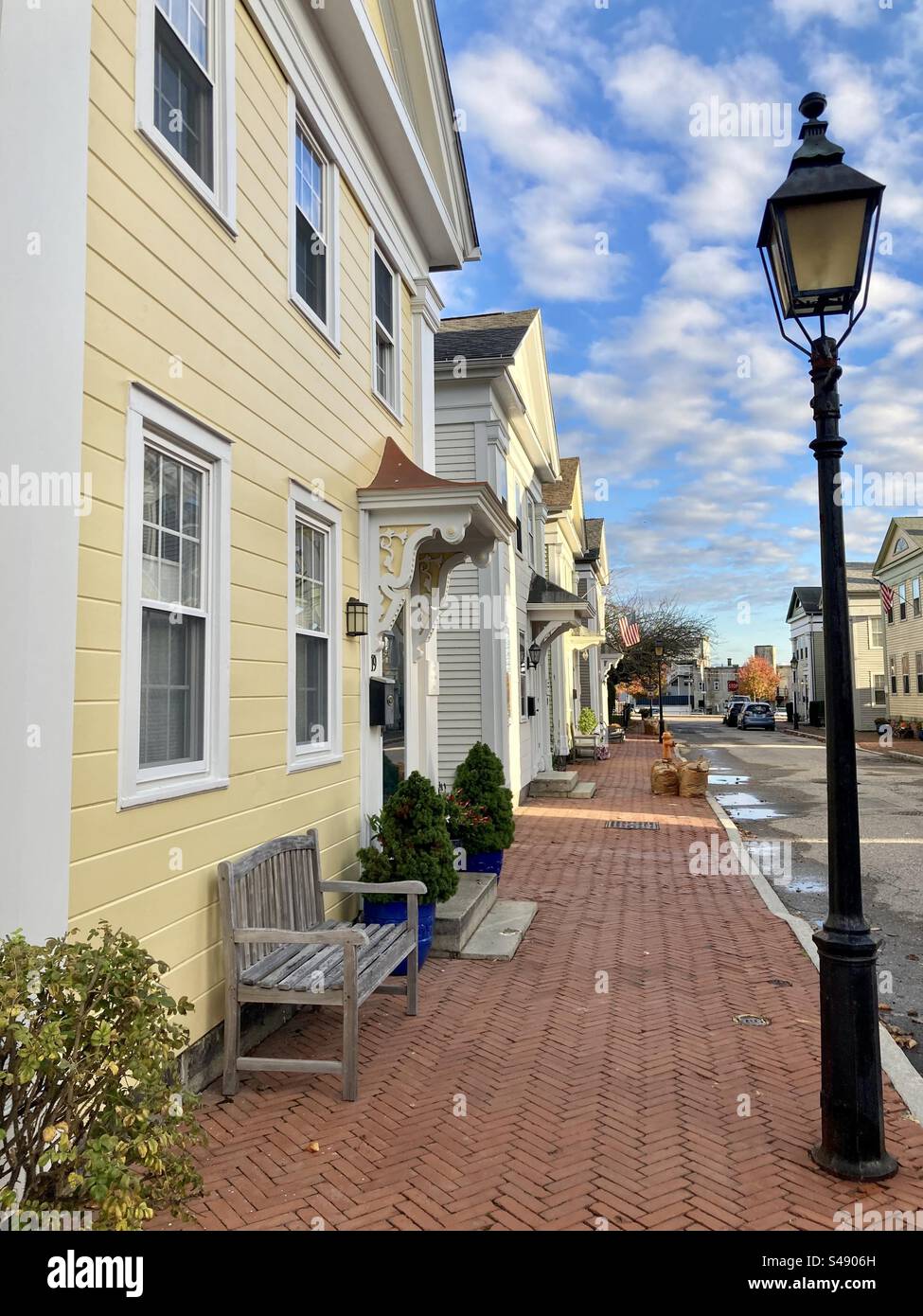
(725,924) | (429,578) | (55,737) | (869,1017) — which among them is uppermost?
(429,578)

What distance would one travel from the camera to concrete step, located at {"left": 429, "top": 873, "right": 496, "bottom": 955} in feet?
22.8

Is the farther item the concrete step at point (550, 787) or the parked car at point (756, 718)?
the parked car at point (756, 718)

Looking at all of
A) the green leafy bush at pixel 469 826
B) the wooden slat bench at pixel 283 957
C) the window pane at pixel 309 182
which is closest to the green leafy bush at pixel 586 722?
the green leafy bush at pixel 469 826

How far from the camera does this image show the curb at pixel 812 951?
14.7ft

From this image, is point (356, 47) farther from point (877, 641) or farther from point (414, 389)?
point (877, 641)

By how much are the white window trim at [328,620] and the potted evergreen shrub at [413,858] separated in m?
0.66

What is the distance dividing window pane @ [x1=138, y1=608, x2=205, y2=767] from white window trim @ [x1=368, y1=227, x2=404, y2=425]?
13.6 feet

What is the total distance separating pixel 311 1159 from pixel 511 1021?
6.40ft

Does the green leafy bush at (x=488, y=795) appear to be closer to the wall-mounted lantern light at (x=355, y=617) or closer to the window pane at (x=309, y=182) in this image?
the wall-mounted lantern light at (x=355, y=617)

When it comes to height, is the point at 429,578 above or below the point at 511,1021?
above

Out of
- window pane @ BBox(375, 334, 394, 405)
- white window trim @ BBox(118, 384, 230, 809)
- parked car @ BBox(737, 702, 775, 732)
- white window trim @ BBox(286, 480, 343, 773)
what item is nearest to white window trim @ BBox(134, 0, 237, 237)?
white window trim @ BBox(118, 384, 230, 809)

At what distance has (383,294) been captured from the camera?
8719 millimetres

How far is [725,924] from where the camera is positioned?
7.99m
